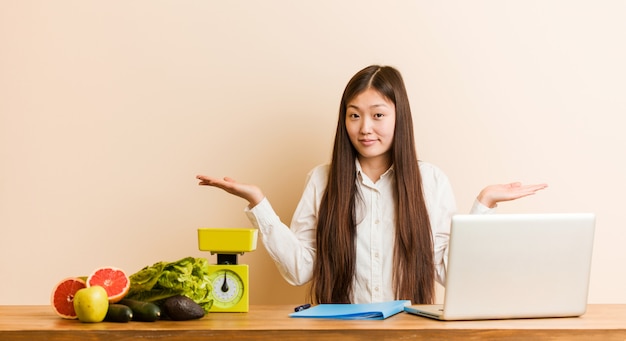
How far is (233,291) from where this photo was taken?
2.40 m

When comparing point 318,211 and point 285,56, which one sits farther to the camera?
point 285,56

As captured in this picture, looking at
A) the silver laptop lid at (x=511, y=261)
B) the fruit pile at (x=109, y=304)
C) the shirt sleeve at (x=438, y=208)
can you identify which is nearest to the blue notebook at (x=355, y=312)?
the silver laptop lid at (x=511, y=261)

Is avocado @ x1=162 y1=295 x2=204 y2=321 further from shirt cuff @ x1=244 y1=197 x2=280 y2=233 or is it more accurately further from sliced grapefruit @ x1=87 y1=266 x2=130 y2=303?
shirt cuff @ x1=244 y1=197 x2=280 y2=233

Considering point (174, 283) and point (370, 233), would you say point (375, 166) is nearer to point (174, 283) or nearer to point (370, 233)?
point (370, 233)

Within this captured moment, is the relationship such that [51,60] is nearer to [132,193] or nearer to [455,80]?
[132,193]

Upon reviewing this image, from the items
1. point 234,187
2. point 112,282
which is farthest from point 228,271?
point 234,187

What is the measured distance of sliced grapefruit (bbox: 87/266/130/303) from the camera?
7.37 ft

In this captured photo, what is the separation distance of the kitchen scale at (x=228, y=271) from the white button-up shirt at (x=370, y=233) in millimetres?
552

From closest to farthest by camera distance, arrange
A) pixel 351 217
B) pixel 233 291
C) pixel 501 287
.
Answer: pixel 501 287, pixel 233 291, pixel 351 217

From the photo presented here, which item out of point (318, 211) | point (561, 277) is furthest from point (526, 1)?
point (561, 277)

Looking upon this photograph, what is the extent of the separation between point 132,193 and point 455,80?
4.97ft

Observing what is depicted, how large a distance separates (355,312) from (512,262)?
0.45 m

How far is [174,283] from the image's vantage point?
2230 millimetres

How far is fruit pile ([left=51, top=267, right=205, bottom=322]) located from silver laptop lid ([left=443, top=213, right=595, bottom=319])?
0.72 meters
